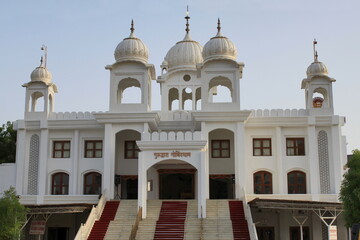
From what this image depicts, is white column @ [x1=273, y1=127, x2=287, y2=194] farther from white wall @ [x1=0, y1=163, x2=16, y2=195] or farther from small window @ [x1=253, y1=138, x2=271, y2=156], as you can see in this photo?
white wall @ [x1=0, y1=163, x2=16, y2=195]

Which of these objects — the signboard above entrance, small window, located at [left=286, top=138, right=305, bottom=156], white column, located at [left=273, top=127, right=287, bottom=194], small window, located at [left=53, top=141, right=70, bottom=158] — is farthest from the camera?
small window, located at [left=53, top=141, right=70, bottom=158]

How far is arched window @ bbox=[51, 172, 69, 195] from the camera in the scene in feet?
101

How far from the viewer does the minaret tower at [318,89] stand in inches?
1192

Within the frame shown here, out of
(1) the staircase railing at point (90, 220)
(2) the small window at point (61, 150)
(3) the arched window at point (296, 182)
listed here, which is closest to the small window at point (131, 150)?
(2) the small window at point (61, 150)

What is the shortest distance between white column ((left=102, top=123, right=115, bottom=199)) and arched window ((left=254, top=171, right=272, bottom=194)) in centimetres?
816

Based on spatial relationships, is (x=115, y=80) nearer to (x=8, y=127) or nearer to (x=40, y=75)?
(x=40, y=75)

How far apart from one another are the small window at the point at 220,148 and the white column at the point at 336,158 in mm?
5871

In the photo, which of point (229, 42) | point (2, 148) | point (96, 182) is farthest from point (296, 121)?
point (2, 148)

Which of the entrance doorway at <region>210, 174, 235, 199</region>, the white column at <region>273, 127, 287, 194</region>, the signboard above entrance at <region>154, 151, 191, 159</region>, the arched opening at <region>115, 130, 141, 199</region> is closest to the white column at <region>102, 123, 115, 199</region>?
the arched opening at <region>115, 130, 141, 199</region>

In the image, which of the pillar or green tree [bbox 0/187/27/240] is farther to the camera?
the pillar

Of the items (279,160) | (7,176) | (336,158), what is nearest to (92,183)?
(7,176)

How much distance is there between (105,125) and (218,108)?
21.0 ft

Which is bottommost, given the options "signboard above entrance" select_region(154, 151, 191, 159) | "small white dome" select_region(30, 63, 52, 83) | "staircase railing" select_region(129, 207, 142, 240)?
"staircase railing" select_region(129, 207, 142, 240)

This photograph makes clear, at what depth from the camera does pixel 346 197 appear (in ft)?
67.3
